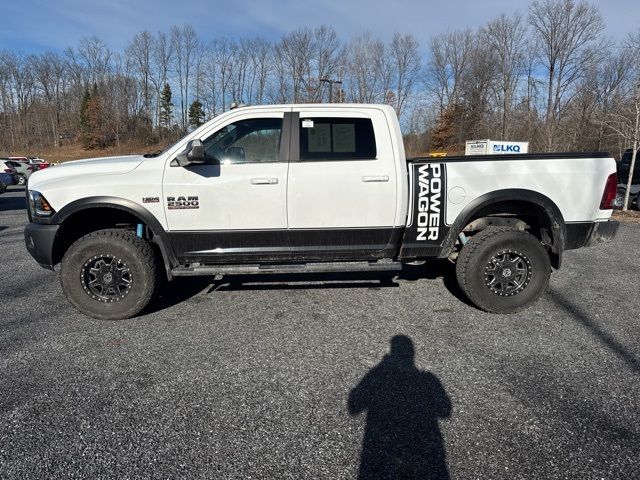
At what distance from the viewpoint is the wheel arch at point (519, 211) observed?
4.07m

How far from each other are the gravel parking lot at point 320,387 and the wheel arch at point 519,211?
0.72 metres

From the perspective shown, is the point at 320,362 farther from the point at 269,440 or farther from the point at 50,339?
the point at 50,339

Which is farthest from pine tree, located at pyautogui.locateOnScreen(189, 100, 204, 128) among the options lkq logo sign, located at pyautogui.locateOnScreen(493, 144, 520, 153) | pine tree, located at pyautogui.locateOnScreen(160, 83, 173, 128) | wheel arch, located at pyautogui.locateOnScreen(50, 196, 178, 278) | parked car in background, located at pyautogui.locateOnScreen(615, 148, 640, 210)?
wheel arch, located at pyautogui.locateOnScreen(50, 196, 178, 278)

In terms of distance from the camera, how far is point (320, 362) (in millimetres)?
3289

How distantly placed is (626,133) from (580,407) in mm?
12829

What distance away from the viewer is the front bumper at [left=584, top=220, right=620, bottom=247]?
4.22 m

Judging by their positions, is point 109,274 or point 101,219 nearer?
point 109,274

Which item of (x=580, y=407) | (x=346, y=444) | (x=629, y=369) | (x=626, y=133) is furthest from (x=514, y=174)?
(x=626, y=133)

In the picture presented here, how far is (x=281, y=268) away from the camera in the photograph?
408 centimetres

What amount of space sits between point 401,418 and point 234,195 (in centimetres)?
249

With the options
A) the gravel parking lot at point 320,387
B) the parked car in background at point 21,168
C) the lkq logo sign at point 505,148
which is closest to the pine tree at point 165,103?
the parked car in background at point 21,168

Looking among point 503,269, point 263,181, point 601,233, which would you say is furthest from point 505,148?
point 263,181

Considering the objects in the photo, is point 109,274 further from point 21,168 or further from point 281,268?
point 21,168

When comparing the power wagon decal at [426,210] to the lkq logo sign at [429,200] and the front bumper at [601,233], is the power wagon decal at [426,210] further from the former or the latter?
the front bumper at [601,233]
